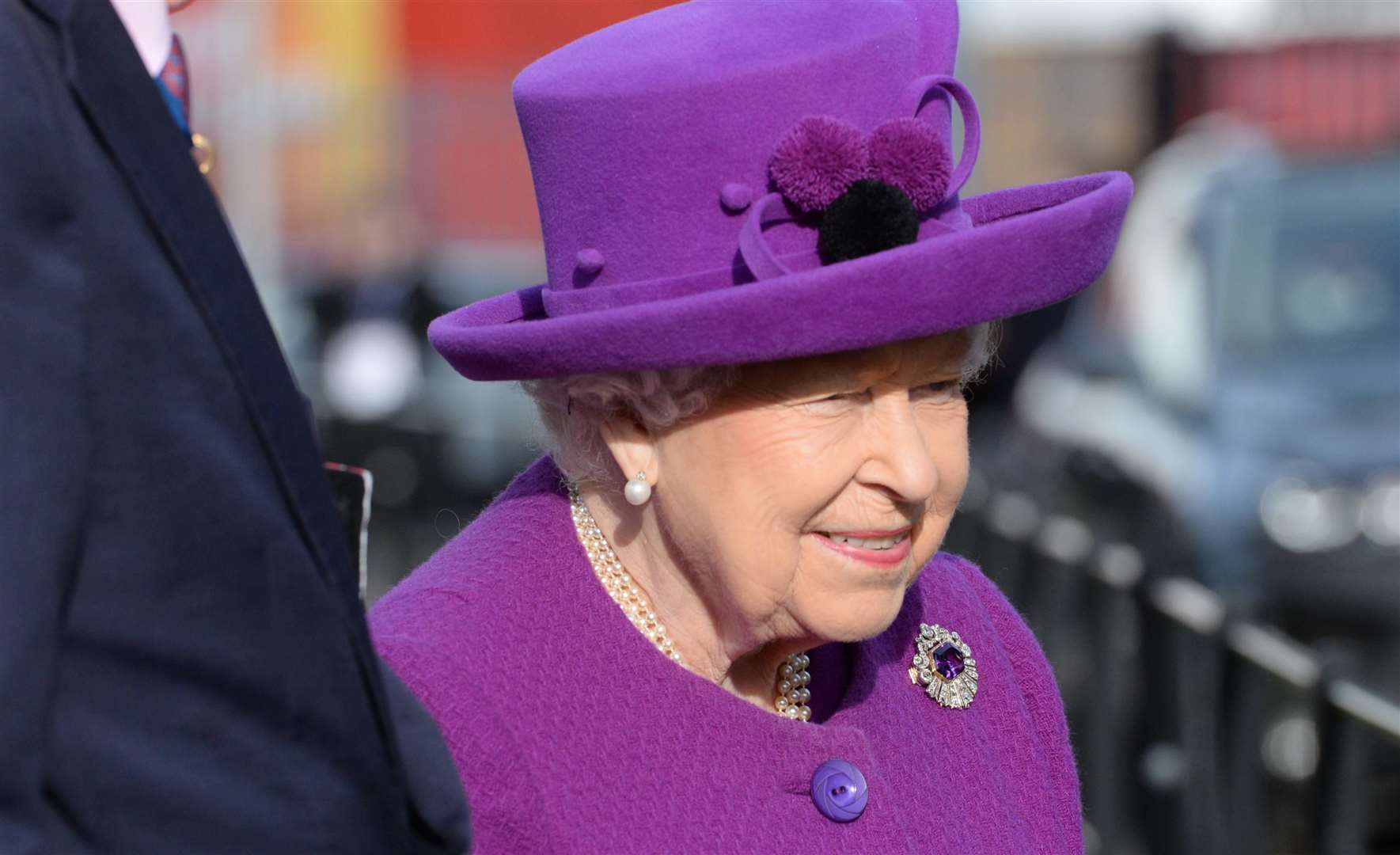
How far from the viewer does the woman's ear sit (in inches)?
87.3

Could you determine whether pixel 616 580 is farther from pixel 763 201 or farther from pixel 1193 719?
pixel 1193 719

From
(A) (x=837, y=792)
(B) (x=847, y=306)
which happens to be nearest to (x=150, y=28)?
(B) (x=847, y=306)

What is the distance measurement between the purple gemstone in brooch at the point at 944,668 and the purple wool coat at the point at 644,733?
0.01 metres

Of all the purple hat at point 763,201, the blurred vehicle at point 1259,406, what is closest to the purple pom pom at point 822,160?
the purple hat at point 763,201

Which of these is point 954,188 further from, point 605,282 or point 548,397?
point 548,397

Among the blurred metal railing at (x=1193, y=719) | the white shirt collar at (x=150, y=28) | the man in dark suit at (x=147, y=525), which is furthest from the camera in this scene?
the blurred metal railing at (x=1193, y=719)

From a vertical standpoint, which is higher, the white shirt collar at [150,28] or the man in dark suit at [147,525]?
the white shirt collar at [150,28]

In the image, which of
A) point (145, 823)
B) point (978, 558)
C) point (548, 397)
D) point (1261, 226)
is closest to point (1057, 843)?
point (548, 397)

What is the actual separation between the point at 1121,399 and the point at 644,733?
655 cm

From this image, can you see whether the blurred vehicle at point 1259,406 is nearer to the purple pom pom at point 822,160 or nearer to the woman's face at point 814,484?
the woman's face at point 814,484

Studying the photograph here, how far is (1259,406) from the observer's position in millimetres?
7398

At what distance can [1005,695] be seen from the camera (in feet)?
8.34

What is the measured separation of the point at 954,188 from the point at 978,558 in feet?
16.8

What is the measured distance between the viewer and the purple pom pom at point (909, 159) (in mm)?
2029
